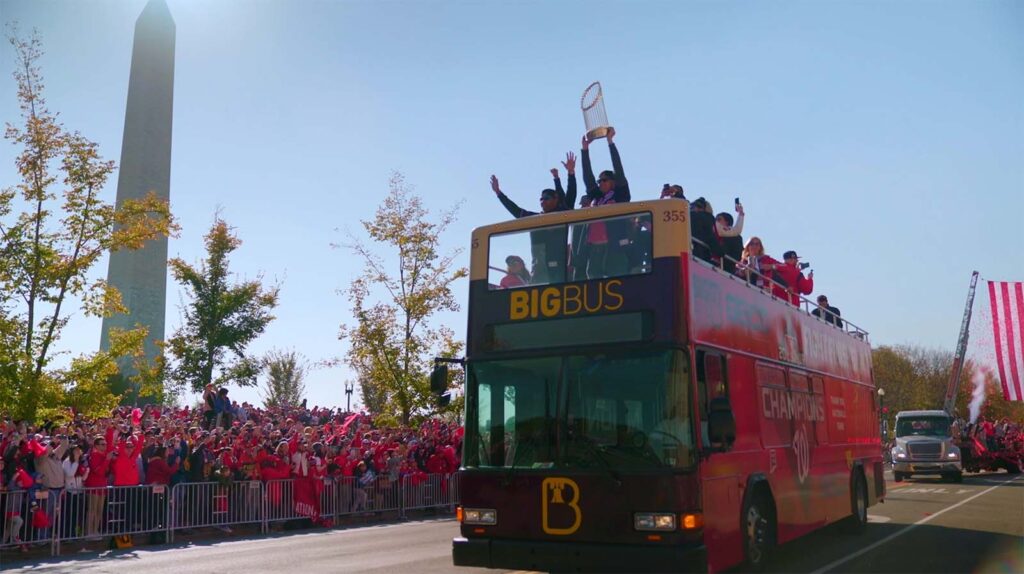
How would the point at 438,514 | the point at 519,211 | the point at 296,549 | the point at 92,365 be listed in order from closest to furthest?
the point at 519,211
the point at 296,549
the point at 92,365
the point at 438,514

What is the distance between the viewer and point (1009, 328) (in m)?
37.8

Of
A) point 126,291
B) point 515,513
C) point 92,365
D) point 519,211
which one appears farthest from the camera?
point 126,291

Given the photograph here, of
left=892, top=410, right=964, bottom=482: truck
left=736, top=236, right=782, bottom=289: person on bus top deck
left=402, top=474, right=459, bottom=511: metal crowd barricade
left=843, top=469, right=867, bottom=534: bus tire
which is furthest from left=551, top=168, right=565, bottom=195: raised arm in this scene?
left=892, top=410, right=964, bottom=482: truck

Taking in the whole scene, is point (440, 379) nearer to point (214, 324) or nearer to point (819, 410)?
point (819, 410)

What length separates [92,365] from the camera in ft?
64.8

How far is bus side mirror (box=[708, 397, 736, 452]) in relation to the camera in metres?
7.63

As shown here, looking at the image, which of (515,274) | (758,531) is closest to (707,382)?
(515,274)

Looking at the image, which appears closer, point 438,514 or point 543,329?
point 543,329

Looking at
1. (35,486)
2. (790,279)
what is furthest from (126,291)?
(790,279)

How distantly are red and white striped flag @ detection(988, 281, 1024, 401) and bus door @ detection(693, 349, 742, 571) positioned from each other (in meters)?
34.3

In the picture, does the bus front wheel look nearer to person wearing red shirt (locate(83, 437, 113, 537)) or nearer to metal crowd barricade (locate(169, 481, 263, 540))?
metal crowd barricade (locate(169, 481, 263, 540))

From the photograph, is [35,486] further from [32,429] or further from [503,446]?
[503,446]

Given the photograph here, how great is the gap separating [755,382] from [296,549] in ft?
25.4

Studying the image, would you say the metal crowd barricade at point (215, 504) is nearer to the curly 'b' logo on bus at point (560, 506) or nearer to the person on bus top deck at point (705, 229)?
the curly 'b' logo on bus at point (560, 506)
